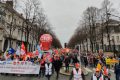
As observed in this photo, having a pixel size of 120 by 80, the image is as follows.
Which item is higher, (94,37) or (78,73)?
(94,37)

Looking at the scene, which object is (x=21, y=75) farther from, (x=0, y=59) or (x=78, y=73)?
(x=78, y=73)

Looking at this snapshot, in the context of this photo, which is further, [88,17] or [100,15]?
[88,17]

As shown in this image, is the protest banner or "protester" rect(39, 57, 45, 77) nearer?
"protester" rect(39, 57, 45, 77)

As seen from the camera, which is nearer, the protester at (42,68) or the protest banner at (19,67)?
the protester at (42,68)

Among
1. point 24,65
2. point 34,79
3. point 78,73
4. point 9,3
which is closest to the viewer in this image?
point 78,73

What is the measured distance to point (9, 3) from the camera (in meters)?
34.8

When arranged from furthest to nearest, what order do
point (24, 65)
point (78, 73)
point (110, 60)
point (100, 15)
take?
point (100, 15) → point (110, 60) → point (24, 65) → point (78, 73)

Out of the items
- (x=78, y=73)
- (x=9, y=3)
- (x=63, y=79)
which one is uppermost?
(x=9, y=3)

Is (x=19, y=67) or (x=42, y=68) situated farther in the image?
(x=19, y=67)

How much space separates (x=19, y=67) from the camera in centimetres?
1895

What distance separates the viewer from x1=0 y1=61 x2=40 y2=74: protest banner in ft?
61.4

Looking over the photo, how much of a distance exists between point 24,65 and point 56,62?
9.34 ft

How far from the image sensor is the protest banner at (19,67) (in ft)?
61.4

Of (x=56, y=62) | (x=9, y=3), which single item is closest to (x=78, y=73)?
(x=56, y=62)
